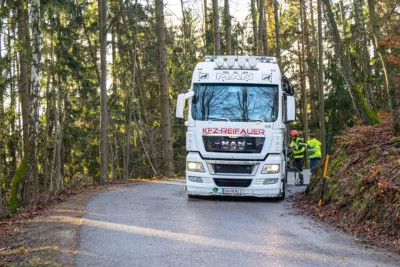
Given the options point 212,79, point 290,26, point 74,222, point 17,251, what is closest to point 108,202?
point 74,222

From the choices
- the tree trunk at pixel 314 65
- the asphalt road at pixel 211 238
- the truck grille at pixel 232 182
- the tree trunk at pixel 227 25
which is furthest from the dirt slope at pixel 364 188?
the tree trunk at pixel 314 65

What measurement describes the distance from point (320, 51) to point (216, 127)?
20.5m

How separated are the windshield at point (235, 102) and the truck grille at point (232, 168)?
45.6 inches

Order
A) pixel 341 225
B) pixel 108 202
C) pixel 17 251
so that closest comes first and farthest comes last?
pixel 17 251 → pixel 341 225 → pixel 108 202

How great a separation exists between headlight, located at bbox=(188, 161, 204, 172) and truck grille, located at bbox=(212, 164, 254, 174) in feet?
1.07

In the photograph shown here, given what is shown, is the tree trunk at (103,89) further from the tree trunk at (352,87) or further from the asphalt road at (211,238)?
the tree trunk at (352,87)

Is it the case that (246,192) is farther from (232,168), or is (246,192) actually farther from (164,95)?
(164,95)

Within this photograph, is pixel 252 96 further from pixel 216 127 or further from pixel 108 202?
pixel 108 202

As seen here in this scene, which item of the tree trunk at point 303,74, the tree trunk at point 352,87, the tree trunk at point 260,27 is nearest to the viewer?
the tree trunk at point 352,87

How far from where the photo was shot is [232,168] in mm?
12305

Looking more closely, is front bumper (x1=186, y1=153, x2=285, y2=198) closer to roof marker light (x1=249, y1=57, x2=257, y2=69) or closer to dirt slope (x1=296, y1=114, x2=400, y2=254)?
dirt slope (x1=296, y1=114, x2=400, y2=254)

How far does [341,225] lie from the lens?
9.19 meters

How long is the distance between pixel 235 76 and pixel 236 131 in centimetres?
152

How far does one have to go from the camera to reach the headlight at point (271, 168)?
12.3m
